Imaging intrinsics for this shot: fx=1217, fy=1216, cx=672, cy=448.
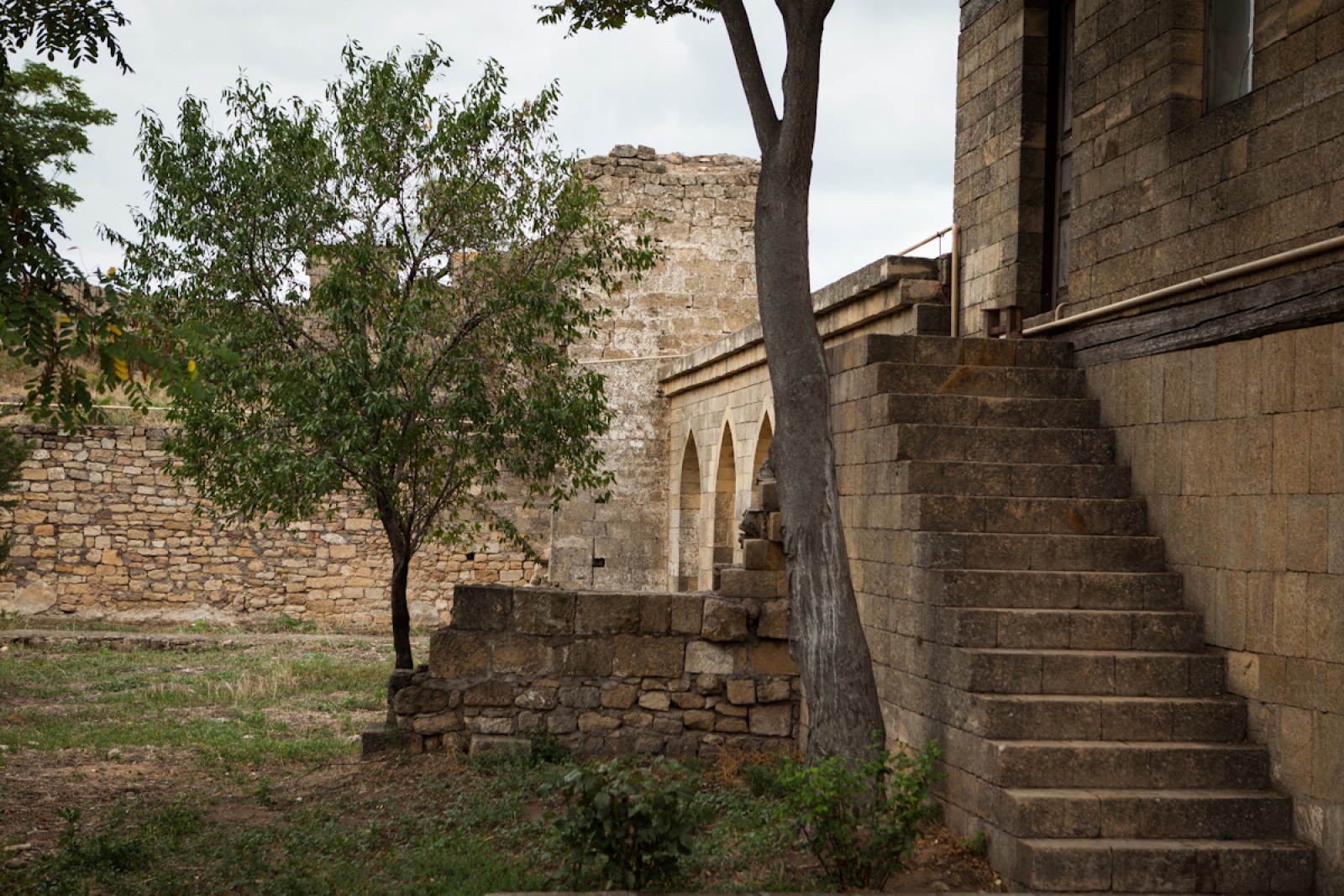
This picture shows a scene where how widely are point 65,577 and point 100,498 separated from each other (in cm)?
115

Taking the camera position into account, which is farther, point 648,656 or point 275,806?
point 648,656

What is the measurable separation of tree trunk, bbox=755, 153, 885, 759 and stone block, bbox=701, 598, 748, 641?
1619 millimetres

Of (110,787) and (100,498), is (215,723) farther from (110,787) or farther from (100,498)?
(100,498)

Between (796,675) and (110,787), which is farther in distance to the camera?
(796,675)

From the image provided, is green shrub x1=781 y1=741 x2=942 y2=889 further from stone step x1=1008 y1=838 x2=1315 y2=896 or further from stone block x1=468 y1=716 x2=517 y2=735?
stone block x1=468 y1=716 x2=517 y2=735

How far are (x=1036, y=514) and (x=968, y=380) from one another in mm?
1110

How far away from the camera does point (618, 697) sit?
8328mm

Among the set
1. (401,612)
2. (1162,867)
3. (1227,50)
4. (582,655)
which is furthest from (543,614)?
(1227,50)

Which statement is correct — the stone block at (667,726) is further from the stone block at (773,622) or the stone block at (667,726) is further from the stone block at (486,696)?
the stone block at (486,696)

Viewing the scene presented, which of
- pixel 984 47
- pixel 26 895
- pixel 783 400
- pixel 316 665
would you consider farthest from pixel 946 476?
pixel 316 665

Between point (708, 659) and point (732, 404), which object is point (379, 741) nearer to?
point (708, 659)

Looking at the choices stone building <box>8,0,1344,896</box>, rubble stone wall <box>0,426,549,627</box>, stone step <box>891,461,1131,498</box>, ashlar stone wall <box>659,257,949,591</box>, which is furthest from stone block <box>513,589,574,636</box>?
rubble stone wall <box>0,426,549,627</box>

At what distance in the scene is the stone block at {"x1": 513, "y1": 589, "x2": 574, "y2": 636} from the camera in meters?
8.33

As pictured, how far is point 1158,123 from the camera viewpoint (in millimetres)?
7043
